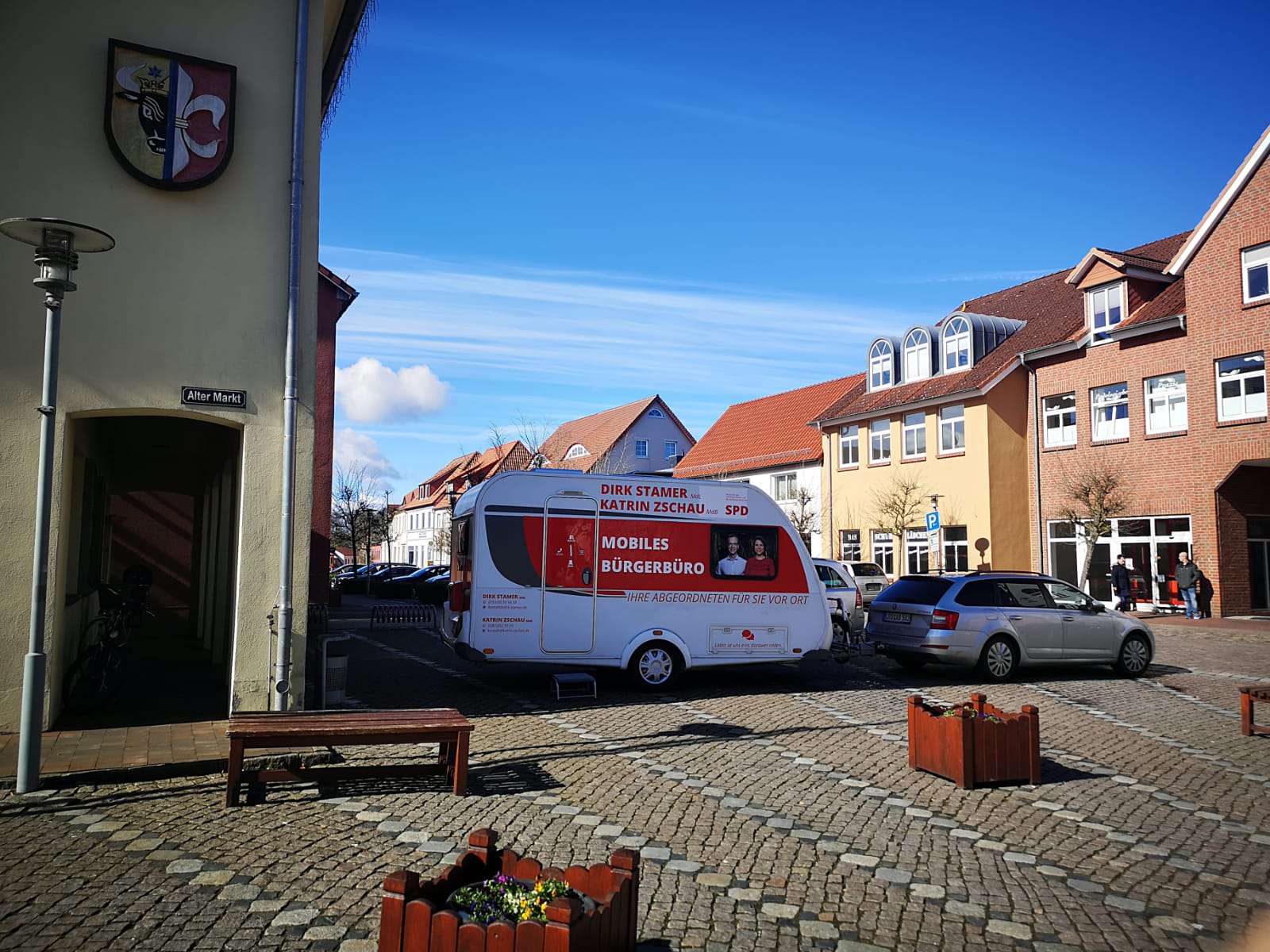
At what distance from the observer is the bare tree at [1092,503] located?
27.7 metres

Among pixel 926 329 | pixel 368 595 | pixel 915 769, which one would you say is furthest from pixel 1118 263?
pixel 368 595

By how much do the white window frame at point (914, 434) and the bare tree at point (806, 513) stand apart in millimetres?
5827

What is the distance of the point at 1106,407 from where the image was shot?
29438 millimetres

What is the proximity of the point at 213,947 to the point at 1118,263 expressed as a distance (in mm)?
30867

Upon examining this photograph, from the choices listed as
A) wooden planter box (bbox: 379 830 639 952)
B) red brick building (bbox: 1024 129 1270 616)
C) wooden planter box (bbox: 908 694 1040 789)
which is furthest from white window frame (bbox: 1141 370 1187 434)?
wooden planter box (bbox: 379 830 639 952)

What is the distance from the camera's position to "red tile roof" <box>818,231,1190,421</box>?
32562 mm

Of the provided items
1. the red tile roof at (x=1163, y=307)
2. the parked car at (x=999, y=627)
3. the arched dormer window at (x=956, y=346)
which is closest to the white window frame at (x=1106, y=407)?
the red tile roof at (x=1163, y=307)

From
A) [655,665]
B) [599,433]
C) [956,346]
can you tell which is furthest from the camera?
[599,433]

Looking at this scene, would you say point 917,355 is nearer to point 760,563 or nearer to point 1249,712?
point 760,563

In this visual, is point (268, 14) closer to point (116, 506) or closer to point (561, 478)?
point (561, 478)

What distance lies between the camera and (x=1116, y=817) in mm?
6773

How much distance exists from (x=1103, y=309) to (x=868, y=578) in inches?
448

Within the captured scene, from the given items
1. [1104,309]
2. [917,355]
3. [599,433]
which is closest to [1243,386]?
[1104,309]

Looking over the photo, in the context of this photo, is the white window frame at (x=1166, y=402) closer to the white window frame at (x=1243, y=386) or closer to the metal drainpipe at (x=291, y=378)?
the white window frame at (x=1243, y=386)
